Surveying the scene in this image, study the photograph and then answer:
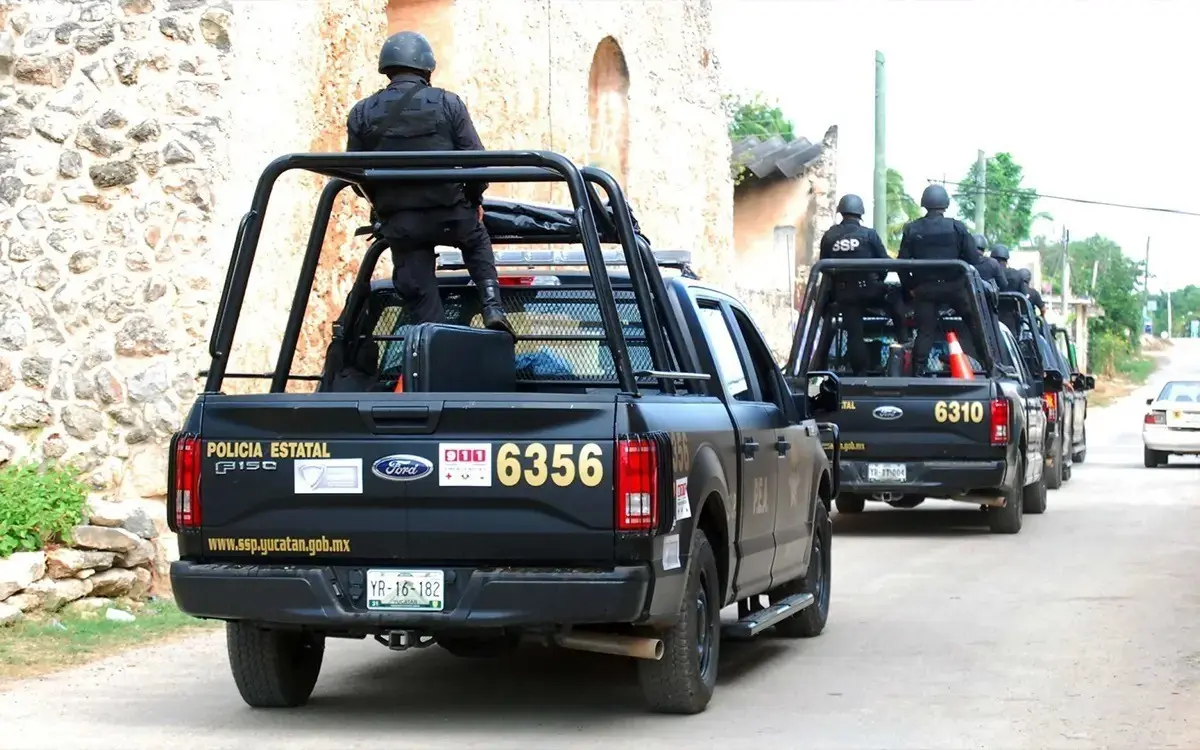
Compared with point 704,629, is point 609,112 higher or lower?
higher

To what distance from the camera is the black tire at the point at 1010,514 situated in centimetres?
1759

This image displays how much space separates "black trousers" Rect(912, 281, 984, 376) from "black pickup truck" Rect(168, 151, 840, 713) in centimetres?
917

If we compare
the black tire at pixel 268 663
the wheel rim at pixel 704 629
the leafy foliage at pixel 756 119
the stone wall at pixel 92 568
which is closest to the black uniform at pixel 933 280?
the stone wall at pixel 92 568

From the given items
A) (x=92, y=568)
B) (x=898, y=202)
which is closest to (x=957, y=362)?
(x=92, y=568)

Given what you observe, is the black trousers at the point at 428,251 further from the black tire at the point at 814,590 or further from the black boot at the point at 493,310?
the black tire at the point at 814,590

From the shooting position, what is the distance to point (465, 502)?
738 centimetres

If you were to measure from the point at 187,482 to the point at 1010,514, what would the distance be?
1135 centimetres

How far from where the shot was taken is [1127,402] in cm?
7338

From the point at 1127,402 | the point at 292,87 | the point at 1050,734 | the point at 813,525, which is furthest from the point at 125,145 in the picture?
the point at 1127,402

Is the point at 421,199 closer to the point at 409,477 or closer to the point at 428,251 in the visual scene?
the point at 428,251

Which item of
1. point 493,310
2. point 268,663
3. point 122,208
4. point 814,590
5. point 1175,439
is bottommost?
point 1175,439

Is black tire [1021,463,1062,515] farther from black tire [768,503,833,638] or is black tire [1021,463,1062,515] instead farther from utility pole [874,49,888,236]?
utility pole [874,49,888,236]

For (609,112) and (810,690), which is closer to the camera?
(810,690)

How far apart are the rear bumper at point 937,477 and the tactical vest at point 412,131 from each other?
870 cm
